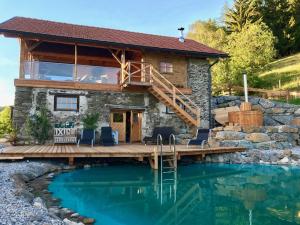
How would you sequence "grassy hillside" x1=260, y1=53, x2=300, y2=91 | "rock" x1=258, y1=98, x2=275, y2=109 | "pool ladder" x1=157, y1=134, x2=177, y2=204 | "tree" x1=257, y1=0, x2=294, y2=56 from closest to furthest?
"pool ladder" x1=157, y1=134, x2=177, y2=204
"rock" x1=258, y1=98, x2=275, y2=109
"grassy hillside" x1=260, y1=53, x2=300, y2=91
"tree" x1=257, y1=0, x2=294, y2=56

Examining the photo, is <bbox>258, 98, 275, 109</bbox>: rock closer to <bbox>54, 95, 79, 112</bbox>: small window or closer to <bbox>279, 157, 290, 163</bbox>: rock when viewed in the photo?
<bbox>279, 157, 290, 163</bbox>: rock

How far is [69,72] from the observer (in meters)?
14.5

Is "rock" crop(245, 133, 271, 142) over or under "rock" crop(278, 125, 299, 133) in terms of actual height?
under

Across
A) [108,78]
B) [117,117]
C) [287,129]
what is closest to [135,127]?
[117,117]

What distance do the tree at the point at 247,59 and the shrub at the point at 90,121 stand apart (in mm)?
12478

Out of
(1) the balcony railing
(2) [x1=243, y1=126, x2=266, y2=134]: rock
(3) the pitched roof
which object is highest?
(3) the pitched roof

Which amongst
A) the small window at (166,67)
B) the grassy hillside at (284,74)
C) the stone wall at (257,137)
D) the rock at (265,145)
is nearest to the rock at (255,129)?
the stone wall at (257,137)

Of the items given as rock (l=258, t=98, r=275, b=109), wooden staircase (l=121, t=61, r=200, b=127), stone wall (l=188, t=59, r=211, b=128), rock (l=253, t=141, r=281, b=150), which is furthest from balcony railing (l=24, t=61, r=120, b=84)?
rock (l=258, t=98, r=275, b=109)

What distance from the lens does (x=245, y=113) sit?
1530 centimetres

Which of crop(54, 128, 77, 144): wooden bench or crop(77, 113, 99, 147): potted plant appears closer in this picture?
crop(77, 113, 99, 147): potted plant

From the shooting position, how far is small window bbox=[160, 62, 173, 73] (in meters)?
16.5

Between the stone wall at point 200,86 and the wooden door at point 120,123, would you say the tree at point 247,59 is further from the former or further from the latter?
the wooden door at point 120,123

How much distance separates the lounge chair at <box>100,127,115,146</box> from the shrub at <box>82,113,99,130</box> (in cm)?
94

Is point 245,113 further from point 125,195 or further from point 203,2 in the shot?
point 203,2
